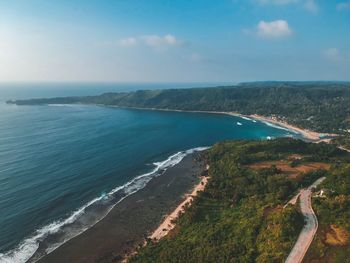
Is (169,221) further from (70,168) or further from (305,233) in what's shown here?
(70,168)

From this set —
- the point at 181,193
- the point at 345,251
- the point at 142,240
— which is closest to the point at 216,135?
the point at 181,193

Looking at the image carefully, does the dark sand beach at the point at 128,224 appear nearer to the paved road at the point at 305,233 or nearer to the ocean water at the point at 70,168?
the ocean water at the point at 70,168

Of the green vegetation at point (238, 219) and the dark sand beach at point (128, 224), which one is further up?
the green vegetation at point (238, 219)

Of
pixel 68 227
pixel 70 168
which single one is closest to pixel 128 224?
pixel 68 227

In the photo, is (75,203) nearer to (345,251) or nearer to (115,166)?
(115,166)

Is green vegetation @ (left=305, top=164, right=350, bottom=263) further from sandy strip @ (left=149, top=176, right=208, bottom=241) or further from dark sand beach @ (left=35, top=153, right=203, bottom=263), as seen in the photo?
dark sand beach @ (left=35, top=153, right=203, bottom=263)

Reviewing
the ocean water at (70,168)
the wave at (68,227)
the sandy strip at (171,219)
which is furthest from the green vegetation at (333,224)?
the ocean water at (70,168)
